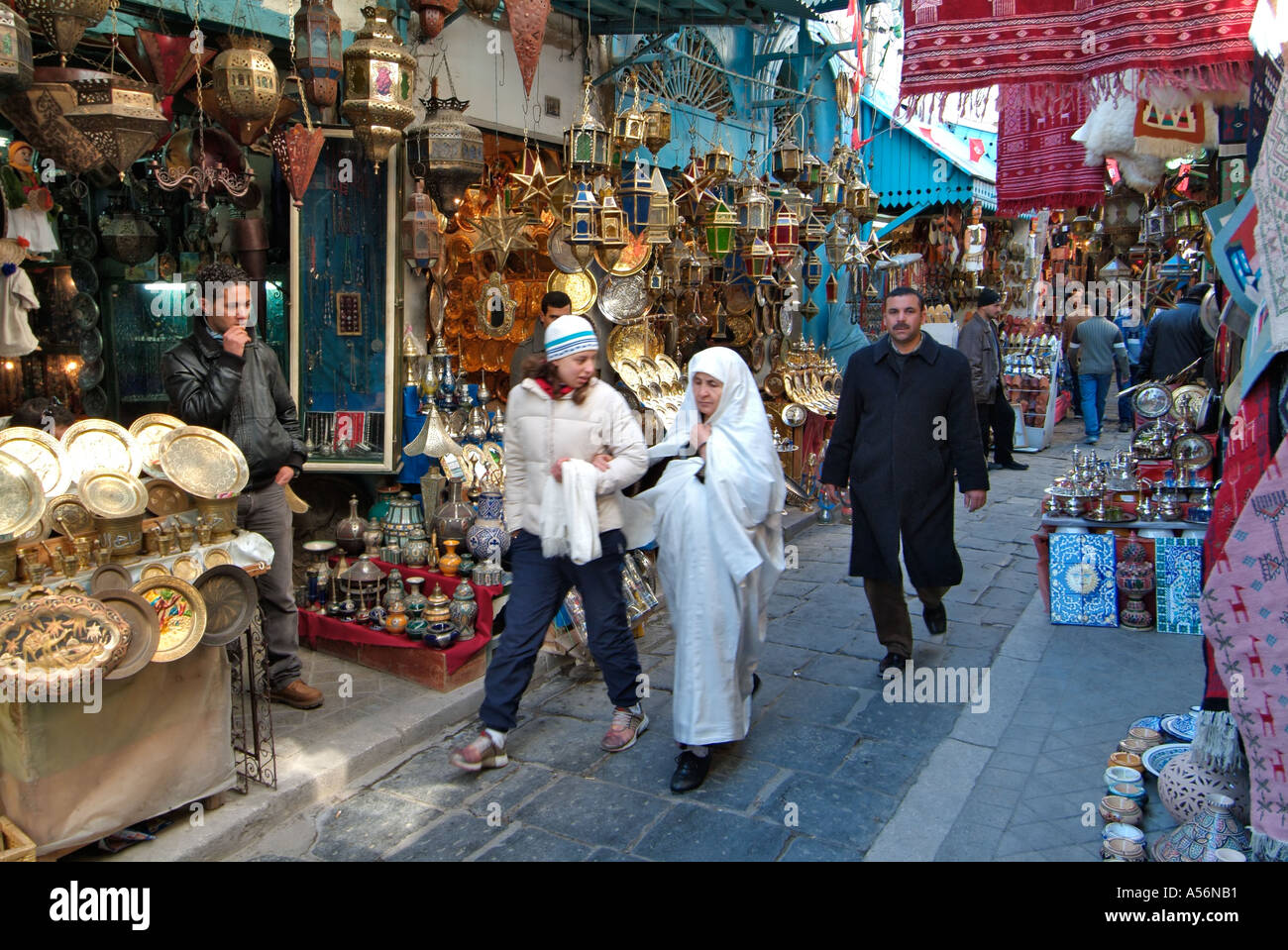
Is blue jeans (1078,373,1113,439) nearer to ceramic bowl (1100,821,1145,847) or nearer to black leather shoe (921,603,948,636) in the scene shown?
black leather shoe (921,603,948,636)

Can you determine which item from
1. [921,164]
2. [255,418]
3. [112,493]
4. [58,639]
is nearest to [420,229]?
[255,418]

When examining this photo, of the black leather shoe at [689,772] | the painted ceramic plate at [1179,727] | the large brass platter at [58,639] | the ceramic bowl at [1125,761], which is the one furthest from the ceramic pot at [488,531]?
the painted ceramic plate at [1179,727]

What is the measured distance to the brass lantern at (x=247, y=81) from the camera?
4.03 meters

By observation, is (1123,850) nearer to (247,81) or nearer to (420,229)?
(247,81)

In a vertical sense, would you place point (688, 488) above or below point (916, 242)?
below

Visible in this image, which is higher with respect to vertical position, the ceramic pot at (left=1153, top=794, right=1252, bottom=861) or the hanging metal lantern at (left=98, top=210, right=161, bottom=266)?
the hanging metal lantern at (left=98, top=210, right=161, bottom=266)

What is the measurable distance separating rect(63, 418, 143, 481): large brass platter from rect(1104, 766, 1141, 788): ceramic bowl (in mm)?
3646

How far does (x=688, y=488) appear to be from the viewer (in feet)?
12.4

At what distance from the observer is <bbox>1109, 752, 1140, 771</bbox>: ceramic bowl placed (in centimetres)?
359

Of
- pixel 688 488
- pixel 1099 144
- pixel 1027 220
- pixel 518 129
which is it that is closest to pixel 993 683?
pixel 688 488

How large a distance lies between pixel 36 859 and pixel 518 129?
5213 mm

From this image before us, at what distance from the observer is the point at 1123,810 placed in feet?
10.8

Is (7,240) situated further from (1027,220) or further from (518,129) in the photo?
(1027,220)

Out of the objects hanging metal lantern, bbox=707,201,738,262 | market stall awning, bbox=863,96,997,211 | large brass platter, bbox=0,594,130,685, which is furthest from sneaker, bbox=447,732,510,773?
market stall awning, bbox=863,96,997,211
